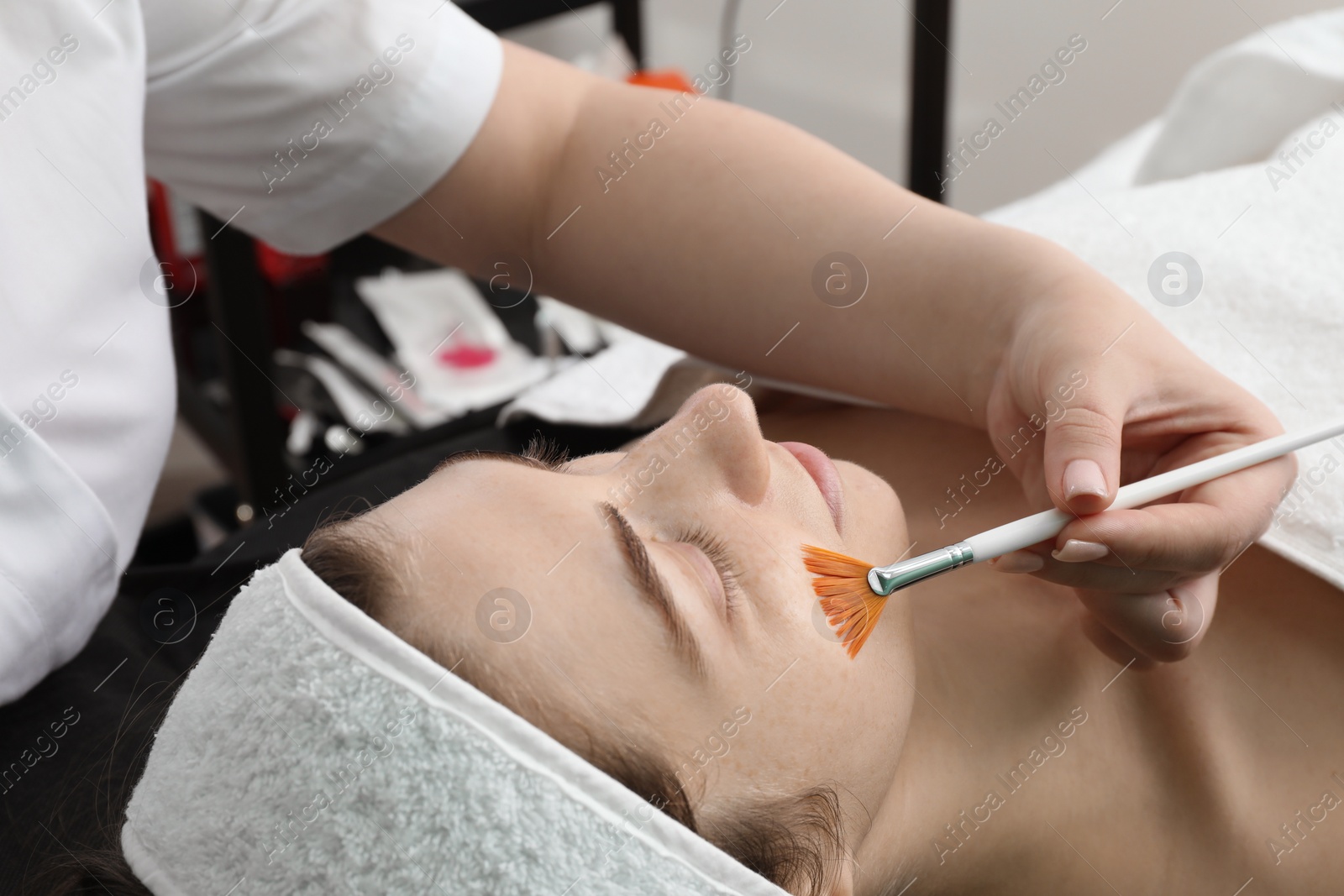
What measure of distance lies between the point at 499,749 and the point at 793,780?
6.9 inches

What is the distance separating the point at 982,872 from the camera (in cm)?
71

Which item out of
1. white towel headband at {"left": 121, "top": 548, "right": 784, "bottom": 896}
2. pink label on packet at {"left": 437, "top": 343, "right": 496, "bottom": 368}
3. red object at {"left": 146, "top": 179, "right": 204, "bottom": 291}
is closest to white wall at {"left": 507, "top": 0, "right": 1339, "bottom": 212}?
pink label on packet at {"left": 437, "top": 343, "right": 496, "bottom": 368}

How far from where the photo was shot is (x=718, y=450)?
0.64 metres

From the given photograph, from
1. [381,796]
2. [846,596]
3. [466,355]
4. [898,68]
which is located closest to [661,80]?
[898,68]

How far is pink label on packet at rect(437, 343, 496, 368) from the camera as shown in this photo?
1.88 metres

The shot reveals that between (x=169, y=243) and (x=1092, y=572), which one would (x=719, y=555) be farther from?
(x=169, y=243)

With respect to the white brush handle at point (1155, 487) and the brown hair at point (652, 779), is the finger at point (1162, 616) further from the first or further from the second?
the brown hair at point (652, 779)

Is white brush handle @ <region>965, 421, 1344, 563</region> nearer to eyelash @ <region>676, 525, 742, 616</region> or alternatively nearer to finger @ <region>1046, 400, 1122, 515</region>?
finger @ <region>1046, 400, 1122, 515</region>

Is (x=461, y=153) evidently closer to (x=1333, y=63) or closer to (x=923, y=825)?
(x=923, y=825)

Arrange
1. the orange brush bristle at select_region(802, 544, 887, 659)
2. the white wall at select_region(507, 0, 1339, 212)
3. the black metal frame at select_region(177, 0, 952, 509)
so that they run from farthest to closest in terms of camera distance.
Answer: the white wall at select_region(507, 0, 1339, 212) < the black metal frame at select_region(177, 0, 952, 509) < the orange brush bristle at select_region(802, 544, 887, 659)

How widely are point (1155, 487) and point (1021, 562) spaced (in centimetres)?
9

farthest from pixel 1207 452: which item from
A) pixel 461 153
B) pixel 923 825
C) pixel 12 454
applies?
pixel 12 454

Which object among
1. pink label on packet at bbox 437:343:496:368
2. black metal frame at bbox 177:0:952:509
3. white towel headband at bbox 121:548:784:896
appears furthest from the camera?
pink label on packet at bbox 437:343:496:368

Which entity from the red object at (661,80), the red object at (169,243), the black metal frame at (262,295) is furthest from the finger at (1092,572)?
the red object at (169,243)
